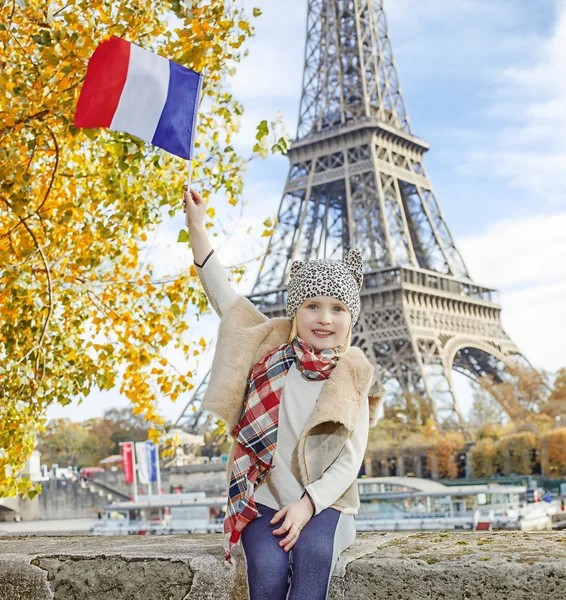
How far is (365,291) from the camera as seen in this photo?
4216 cm

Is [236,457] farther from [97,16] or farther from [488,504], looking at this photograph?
[488,504]

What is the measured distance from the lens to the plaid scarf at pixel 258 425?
3.33 meters

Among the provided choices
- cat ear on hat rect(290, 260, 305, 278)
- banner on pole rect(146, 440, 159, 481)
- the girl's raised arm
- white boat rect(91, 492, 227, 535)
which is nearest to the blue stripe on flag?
the girl's raised arm

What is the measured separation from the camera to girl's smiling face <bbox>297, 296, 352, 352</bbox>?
3664 mm

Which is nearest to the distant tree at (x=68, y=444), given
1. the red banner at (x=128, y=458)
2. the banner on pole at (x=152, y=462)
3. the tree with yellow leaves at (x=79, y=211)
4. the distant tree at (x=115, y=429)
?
the distant tree at (x=115, y=429)

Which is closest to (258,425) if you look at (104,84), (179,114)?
(179,114)

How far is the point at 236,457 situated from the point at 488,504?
26.2m

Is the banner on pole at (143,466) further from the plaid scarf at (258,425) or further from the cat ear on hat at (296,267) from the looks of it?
the plaid scarf at (258,425)

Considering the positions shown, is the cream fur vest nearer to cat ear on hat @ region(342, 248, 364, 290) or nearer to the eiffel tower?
cat ear on hat @ region(342, 248, 364, 290)

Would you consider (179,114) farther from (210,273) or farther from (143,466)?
(143,466)

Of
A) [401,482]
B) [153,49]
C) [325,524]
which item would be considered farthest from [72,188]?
[401,482]

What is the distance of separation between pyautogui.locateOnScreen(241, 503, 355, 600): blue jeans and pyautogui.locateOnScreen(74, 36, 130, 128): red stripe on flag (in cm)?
238

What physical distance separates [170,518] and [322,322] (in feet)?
104

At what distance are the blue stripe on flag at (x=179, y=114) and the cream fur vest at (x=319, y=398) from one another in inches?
43.1
